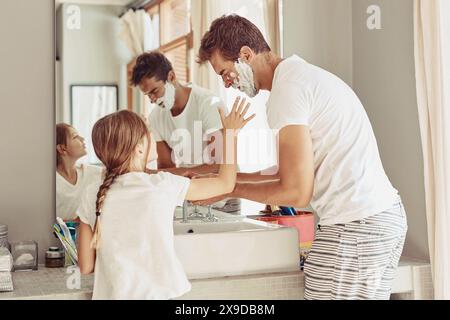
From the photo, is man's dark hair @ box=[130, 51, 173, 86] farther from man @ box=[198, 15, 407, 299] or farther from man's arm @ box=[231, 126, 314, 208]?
man's arm @ box=[231, 126, 314, 208]

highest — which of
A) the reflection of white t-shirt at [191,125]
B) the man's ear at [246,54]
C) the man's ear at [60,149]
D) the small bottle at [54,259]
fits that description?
the man's ear at [246,54]

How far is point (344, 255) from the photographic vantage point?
200 cm

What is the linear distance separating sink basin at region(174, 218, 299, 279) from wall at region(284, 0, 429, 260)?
586 mm

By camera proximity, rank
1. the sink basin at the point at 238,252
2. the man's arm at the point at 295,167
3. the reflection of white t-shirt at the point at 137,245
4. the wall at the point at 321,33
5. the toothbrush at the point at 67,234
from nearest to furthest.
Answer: the reflection of white t-shirt at the point at 137,245, the man's arm at the point at 295,167, the sink basin at the point at 238,252, the toothbrush at the point at 67,234, the wall at the point at 321,33

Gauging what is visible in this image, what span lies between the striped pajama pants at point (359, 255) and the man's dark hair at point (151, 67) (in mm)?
906

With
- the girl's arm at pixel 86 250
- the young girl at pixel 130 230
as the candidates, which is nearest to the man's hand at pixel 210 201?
the young girl at pixel 130 230

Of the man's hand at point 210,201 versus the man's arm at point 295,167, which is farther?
the man's hand at point 210,201

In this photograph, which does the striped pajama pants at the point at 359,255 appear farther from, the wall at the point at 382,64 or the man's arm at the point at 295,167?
the wall at the point at 382,64

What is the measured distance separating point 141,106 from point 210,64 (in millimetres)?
316

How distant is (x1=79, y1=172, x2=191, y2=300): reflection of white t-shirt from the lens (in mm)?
1857

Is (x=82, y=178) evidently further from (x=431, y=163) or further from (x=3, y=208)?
(x=431, y=163)

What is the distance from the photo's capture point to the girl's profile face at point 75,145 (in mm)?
2430

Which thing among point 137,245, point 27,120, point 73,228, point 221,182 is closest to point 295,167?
point 221,182

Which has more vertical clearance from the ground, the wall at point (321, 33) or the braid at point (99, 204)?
the wall at point (321, 33)
